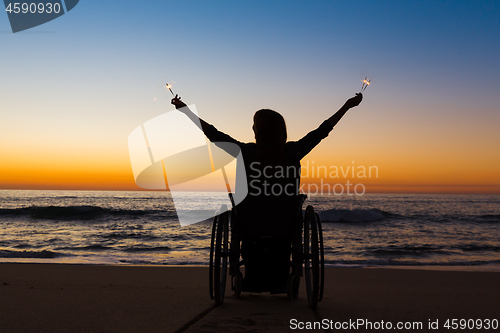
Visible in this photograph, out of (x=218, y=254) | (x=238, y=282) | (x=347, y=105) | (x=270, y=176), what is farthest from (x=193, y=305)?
(x=347, y=105)

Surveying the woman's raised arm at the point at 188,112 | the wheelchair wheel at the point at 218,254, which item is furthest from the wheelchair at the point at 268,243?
the woman's raised arm at the point at 188,112

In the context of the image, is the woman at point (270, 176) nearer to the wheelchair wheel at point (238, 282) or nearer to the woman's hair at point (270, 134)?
the woman's hair at point (270, 134)

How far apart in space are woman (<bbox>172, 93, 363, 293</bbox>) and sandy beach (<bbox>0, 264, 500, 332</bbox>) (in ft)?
1.72

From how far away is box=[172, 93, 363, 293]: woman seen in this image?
273 cm

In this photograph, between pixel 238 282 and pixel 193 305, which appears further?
pixel 238 282

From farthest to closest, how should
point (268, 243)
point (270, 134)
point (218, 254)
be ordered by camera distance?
point (268, 243)
point (270, 134)
point (218, 254)

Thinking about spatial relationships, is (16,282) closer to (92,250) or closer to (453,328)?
(453,328)

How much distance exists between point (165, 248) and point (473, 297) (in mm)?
7592

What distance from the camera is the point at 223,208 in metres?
2.75

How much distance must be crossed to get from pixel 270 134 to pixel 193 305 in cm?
149

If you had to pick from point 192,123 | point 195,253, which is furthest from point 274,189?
point 195,253

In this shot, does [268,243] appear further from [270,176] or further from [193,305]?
[193,305]

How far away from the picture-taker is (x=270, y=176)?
2.78 m

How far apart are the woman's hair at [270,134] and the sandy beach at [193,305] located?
1173 millimetres
